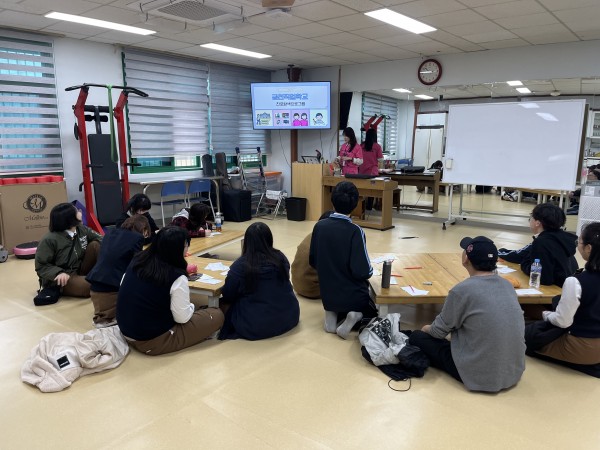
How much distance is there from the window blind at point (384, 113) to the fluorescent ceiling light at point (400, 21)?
3804 millimetres

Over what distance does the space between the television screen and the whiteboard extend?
2.46 meters

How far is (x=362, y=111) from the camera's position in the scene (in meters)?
9.79

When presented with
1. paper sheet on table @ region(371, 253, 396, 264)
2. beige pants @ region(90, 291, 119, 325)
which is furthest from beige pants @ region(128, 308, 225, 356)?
paper sheet on table @ region(371, 253, 396, 264)

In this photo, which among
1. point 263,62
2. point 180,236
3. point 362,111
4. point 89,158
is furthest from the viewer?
point 362,111

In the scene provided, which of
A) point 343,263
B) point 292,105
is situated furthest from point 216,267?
point 292,105

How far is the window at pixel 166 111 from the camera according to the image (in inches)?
282

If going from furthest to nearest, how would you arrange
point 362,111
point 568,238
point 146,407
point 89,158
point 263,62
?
point 362,111 < point 263,62 < point 89,158 < point 568,238 < point 146,407

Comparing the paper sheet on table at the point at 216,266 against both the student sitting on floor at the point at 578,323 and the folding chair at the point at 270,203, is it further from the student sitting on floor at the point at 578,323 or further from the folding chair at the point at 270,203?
the folding chair at the point at 270,203

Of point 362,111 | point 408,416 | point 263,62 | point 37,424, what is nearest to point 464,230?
point 362,111

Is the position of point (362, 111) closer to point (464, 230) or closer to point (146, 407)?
point (464, 230)

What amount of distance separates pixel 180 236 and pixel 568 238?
8.84 feet

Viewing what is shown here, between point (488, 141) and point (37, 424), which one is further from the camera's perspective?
point (488, 141)

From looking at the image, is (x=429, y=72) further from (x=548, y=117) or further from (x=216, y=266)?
(x=216, y=266)

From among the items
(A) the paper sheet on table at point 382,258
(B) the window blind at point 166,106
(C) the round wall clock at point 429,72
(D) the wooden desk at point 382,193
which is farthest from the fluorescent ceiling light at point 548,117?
(B) the window blind at point 166,106
